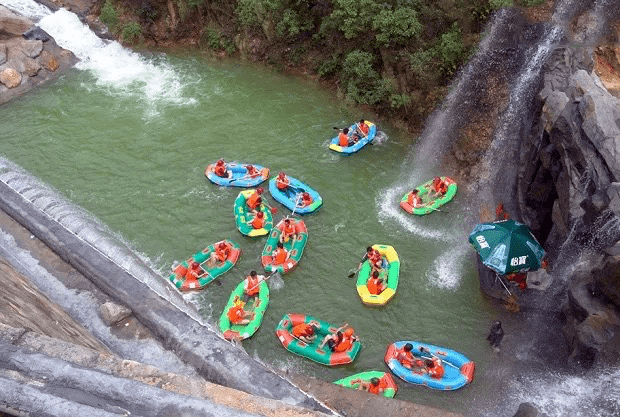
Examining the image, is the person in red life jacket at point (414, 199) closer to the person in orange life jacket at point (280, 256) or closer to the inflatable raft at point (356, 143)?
the inflatable raft at point (356, 143)

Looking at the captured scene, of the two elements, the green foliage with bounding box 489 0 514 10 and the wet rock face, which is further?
the wet rock face

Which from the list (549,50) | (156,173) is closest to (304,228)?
(156,173)

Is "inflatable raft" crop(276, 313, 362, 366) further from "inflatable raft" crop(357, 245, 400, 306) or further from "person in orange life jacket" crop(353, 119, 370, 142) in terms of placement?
"person in orange life jacket" crop(353, 119, 370, 142)

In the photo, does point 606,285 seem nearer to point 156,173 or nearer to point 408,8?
point 408,8

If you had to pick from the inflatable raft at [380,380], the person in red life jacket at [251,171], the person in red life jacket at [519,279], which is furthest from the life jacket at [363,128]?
the inflatable raft at [380,380]

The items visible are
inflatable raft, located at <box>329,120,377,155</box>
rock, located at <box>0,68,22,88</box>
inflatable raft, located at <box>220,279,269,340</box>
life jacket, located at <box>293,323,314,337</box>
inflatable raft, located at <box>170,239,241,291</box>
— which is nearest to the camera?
life jacket, located at <box>293,323,314,337</box>

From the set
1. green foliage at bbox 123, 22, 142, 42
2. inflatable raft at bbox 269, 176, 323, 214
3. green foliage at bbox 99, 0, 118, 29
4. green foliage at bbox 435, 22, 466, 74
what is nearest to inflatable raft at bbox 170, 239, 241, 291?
inflatable raft at bbox 269, 176, 323, 214
